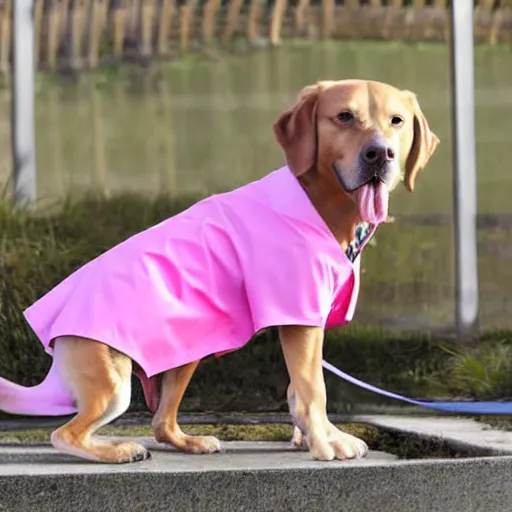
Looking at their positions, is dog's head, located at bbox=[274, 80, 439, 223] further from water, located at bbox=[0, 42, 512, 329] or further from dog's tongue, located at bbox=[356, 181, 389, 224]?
water, located at bbox=[0, 42, 512, 329]

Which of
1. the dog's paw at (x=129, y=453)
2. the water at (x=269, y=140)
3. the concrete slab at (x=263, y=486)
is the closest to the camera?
the concrete slab at (x=263, y=486)

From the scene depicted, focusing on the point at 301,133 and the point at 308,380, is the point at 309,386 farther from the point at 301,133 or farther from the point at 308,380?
the point at 301,133

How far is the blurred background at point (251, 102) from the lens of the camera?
581cm

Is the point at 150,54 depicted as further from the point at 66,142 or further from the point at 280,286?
the point at 280,286

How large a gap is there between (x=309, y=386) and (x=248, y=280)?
35cm

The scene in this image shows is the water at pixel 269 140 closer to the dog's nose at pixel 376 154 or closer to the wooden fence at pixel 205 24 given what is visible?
the wooden fence at pixel 205 24

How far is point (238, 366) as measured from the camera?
213 inches

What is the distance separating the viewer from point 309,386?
371 cm

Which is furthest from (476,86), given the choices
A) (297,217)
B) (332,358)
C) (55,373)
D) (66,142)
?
(55,373)

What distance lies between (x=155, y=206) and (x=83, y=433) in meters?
→ 2.22

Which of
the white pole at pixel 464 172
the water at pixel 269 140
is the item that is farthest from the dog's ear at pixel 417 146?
the white pole at pixel 464 172

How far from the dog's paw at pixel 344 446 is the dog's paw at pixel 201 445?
1.41ft

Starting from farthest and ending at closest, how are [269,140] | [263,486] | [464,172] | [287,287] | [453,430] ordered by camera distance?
[464,172] < [269,140] < [453,430] < [287,287] < [263,486]

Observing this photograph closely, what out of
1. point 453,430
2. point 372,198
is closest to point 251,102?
point 453,430
